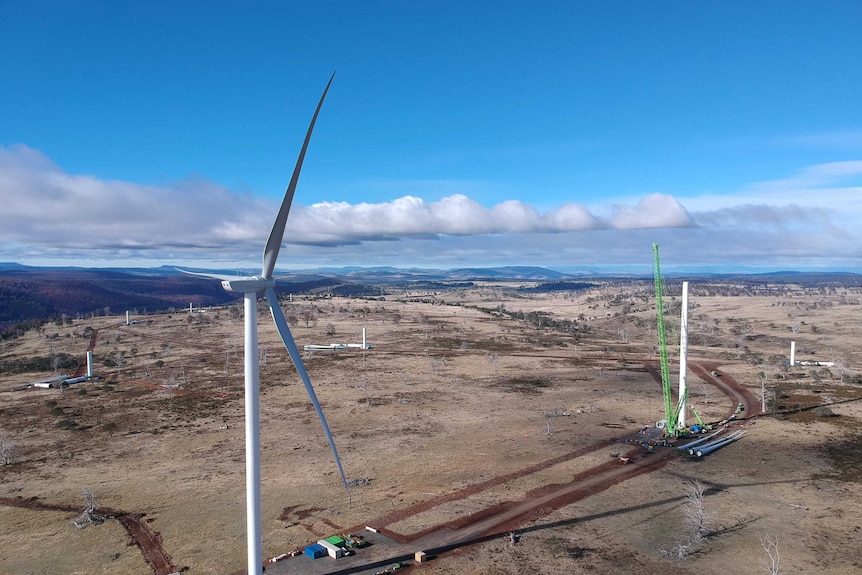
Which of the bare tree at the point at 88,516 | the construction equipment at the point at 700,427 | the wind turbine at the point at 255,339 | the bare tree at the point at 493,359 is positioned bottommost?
the bare tree at the point at 493,359

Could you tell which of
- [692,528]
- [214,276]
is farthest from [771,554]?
[214,276]

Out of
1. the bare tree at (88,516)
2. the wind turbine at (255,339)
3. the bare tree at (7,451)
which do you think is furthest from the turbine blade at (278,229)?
the bare tree at (7,451)

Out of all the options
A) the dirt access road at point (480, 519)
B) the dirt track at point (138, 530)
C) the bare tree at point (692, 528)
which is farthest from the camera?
the bare tree at point (692, 528)

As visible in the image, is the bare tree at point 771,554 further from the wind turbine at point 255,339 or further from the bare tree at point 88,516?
the bare tree at point 88,516

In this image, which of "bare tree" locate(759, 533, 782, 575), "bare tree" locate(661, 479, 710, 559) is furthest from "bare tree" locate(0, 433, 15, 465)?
"bare tree" locate(759, 533, 782, 575)

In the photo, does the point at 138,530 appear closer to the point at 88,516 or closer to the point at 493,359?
the point at 88,516
